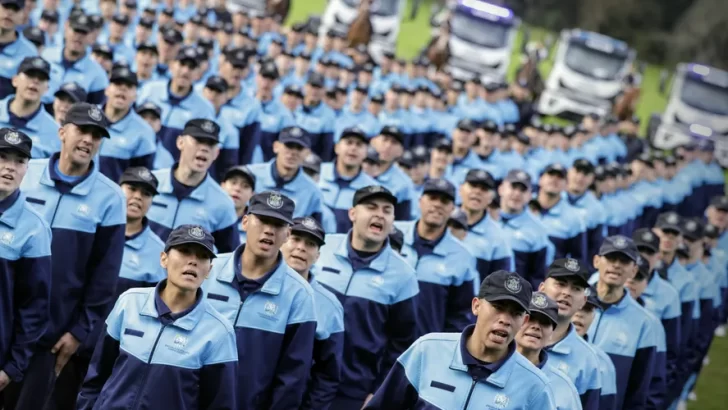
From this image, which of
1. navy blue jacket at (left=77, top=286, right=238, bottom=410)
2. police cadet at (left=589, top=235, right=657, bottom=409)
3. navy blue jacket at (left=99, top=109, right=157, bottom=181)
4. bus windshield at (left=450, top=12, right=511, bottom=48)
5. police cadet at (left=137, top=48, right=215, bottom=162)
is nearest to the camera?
navy blue jacket at (left=77, top=286, right=238, bottom=410)

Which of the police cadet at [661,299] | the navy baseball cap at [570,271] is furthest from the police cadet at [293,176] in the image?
the navy baseball cap at [570,271]

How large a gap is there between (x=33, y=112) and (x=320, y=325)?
347 cm

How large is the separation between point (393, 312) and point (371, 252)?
0.42m

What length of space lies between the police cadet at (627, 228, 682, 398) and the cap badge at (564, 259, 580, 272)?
9.36 feet

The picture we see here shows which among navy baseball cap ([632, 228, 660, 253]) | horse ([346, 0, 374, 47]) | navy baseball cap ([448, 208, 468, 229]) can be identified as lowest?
horse ([346, 0, 374, 47])

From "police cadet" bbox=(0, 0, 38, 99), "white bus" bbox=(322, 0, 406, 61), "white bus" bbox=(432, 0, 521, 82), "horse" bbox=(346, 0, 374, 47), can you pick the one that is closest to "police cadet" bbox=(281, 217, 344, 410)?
"police cadet" bbox=(0, 0, 38, 99)

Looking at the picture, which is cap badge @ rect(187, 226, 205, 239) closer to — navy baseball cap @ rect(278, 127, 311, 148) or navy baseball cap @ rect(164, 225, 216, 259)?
navy baseball cap @ rect(164, 225, 216, 259)

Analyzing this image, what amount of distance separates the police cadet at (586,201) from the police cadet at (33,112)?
21.7 ft

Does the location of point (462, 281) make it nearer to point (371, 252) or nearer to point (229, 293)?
point (371, 252)

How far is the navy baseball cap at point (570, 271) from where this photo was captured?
7.62m

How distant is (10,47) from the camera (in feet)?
38.0

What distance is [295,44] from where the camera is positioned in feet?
72.8

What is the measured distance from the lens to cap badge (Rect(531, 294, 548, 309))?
668cm

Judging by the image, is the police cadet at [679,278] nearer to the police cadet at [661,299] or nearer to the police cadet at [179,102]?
the police cadet at [661,299]
